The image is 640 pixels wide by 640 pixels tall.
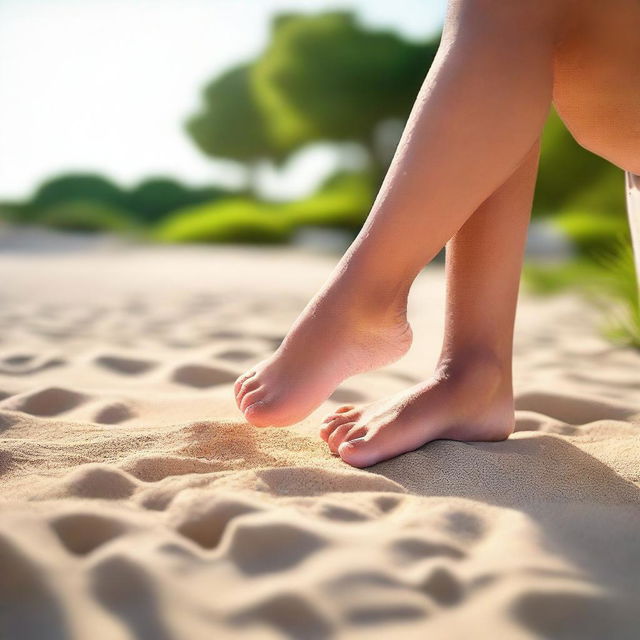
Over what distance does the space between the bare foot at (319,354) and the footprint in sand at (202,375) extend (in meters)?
0.48

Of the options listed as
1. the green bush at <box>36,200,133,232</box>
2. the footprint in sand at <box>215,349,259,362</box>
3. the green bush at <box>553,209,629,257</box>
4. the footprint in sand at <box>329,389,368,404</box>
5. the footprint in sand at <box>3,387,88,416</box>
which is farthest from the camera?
the green bush at <box>36,200,133,232</box>

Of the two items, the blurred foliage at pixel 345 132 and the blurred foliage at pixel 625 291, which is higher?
the blurred foliage at pixel 345 132

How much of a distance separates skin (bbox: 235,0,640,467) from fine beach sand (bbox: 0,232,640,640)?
6cm

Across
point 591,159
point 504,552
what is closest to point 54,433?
point 504,552

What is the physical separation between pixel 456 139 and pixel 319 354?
32cm

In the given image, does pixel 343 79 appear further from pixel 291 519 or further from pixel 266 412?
pixel 291 519

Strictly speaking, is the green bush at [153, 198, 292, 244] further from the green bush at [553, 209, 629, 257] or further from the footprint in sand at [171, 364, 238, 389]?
the footprint in sand at [171, 364, 238, 389]

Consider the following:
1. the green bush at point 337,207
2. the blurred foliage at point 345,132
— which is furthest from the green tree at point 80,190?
the green bush at point 337,207

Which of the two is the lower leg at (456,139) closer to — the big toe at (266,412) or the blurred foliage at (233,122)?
the big toe at (266,412)

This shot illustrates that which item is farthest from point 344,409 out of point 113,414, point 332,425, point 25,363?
point 25,363

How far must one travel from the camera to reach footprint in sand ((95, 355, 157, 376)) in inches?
59.8

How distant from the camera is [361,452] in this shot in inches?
37.0

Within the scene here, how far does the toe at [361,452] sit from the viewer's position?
0.94 meters

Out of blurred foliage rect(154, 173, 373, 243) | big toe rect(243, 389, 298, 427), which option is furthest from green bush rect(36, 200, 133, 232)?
big toe rect(243, 389, 298, 427)
